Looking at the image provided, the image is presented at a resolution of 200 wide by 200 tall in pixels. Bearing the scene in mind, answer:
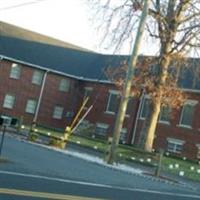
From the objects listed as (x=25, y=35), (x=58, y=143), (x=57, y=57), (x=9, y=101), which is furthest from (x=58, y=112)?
(x=58, y=143)

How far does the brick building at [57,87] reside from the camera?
5075cm

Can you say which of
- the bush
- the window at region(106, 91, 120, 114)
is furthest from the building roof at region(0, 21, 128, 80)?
the bush

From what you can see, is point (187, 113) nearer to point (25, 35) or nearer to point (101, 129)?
point (101, 129)

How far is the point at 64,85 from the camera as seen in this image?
190ft

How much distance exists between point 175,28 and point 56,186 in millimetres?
23194

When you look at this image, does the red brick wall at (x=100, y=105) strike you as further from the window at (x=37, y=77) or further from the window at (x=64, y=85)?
the window at (x=37, y=77)

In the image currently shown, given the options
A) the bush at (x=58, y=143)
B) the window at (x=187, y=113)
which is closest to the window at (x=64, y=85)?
the window at (x=187, y=113)

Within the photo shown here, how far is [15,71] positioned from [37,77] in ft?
7.42

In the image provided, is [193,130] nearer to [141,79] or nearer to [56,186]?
[141,79]

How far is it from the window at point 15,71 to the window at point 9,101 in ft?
5.59

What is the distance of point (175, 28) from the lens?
35781mm

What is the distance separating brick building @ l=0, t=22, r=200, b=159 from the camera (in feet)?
167

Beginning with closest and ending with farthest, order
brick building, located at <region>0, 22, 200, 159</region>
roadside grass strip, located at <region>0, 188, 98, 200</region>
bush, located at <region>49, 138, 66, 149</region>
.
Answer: roadside grass strip, located at <region>0, 188, 98, 200</region>, bush, located at <region>49, 138, 66, 149</region>, brick building, located at <region>0, 22, 200, 159</region>

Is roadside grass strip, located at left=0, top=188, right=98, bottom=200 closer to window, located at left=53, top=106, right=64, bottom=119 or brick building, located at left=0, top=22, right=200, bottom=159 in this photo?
brick building, located at left=0, top=22, right=200, bottom=159
